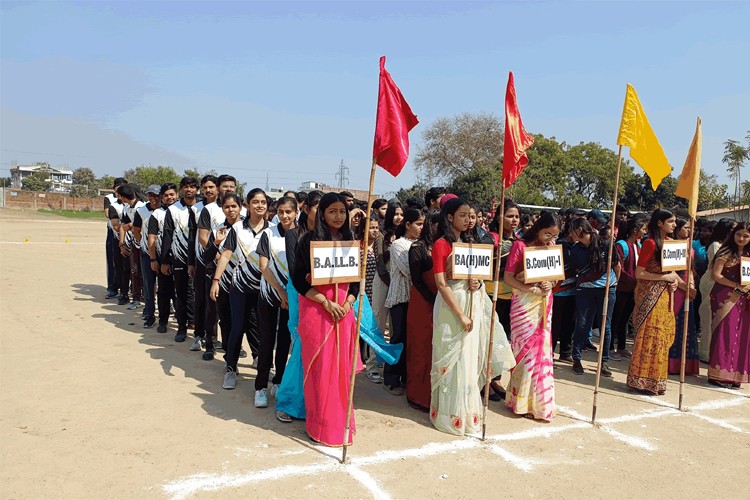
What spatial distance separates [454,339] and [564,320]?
343 centimetres

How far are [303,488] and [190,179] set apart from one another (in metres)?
4.97

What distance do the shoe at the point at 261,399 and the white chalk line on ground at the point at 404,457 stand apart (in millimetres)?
1017

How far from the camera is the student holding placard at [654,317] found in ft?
20.1

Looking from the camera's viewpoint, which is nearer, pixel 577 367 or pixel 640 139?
pixel 640 139

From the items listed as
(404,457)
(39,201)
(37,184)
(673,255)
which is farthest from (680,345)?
(37,184)

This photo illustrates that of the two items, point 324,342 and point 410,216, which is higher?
point 410,216

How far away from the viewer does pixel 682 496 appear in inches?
152

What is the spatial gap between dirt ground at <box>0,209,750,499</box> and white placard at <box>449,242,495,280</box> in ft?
4.40

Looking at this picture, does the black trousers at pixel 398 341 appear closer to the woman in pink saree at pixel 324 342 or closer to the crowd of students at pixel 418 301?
the crowd of students at pixel 418 301

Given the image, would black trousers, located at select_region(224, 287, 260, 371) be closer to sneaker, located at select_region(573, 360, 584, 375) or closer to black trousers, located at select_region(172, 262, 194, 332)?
black trousers, located at select_region(172, 262, 194, 332)

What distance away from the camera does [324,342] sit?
4336mm

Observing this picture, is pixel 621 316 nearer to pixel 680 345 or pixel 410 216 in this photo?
pixel 680 345

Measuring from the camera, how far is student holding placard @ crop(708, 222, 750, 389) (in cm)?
655

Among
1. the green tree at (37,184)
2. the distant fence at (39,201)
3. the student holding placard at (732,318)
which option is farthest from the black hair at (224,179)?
the green tree at (37,184)
